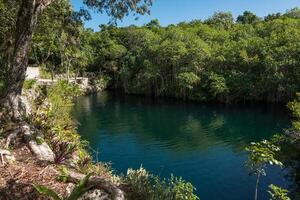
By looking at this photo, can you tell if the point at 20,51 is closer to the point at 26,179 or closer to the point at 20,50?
the point at 20,50

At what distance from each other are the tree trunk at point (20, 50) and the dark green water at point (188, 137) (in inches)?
506

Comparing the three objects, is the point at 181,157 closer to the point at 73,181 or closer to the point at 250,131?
the point at 250,131

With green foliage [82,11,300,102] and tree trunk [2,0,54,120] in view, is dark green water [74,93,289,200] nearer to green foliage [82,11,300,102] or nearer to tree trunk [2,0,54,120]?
green foliage [82,11,300,102]

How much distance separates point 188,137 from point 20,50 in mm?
26379

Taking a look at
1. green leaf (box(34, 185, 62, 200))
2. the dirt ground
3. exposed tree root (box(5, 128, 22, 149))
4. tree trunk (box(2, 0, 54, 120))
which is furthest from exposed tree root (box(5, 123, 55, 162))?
green leaf (box(34, 185, 62, 200))

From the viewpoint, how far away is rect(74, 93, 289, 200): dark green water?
2450cm

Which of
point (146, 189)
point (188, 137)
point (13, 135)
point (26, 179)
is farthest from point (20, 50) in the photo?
point (188, 137)

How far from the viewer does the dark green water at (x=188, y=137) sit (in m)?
24.5

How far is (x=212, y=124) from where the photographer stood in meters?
43.6

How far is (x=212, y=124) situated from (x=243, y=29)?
35647mm

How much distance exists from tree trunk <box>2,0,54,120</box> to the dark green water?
12.8 m

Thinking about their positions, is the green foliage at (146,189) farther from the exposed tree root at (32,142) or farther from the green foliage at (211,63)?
the green foliage at (211,63)

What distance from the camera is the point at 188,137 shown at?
122 feet

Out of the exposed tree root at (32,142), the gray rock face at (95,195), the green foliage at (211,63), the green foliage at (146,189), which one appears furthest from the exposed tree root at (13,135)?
the green foliage at (211,63)
